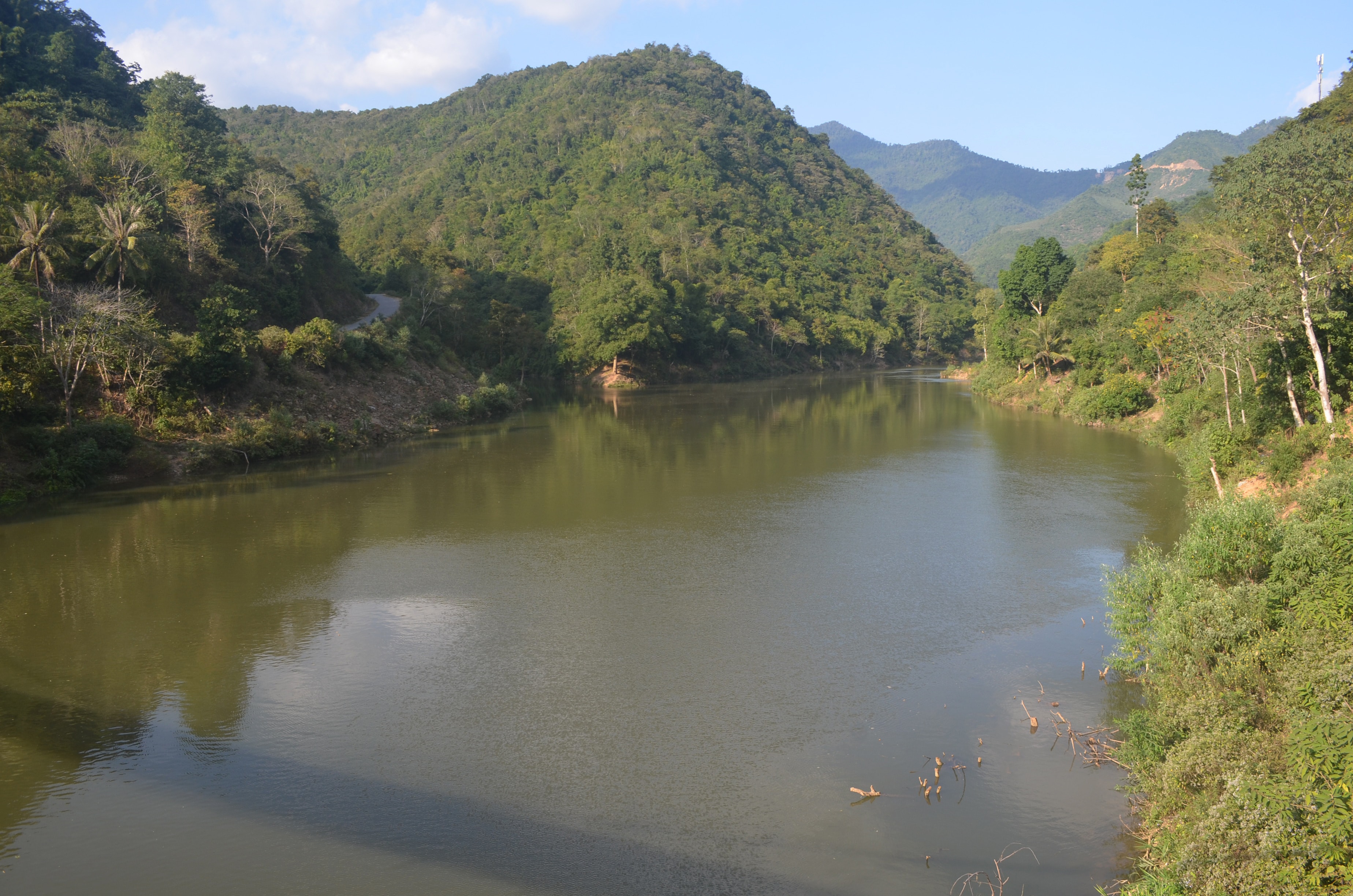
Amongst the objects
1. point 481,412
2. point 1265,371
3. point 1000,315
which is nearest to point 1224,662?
point 1265,371

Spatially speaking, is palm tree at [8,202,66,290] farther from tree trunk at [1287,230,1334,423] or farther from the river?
tree trunk at [1287,230,1334,423]

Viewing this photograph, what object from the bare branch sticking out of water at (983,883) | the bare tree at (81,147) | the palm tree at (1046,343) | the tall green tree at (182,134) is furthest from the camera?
the palm tree at (1046,343)

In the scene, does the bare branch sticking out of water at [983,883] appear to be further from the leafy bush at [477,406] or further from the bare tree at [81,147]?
the bare tree at [81,147]

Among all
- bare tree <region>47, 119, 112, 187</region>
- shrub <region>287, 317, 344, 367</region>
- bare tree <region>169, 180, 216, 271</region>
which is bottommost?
shrub <region>287, 317, 344, 367</region>

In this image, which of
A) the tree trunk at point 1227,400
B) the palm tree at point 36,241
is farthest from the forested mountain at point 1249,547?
the palm tree at point 36,241

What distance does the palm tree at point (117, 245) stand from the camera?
93.9ft

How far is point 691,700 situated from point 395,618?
601cm

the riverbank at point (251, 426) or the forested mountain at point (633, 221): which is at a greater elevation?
the forested mountain at point (633, 221)

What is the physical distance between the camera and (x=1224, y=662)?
9.05 metres

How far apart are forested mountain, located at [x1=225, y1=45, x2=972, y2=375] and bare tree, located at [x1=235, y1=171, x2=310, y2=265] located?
10986 millimetres

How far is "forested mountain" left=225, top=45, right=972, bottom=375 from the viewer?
70.4 m

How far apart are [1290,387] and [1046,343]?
28.0m

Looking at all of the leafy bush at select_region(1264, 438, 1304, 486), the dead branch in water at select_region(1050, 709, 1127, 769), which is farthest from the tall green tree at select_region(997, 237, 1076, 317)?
the dead branch in water at select_region(1050, 709, 1127, 769)

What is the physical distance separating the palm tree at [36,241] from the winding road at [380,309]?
15.6m
